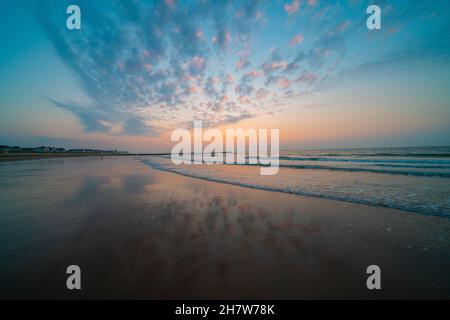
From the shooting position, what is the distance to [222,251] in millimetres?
3623

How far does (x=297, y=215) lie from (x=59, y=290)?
5853 mm

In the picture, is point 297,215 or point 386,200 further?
point 386,200

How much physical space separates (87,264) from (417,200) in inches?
438

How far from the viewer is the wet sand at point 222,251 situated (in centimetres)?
258

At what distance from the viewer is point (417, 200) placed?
22.6 ft

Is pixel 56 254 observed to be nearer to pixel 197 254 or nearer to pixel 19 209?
pixel 197 254

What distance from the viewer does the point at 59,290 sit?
2.50 metres

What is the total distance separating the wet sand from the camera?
258 centimetres
